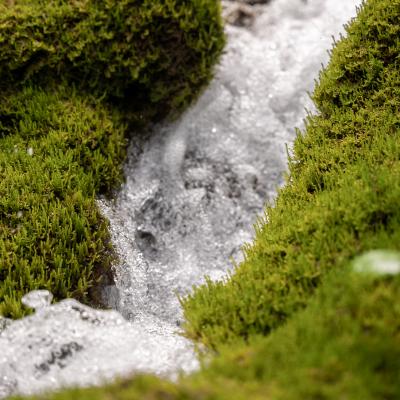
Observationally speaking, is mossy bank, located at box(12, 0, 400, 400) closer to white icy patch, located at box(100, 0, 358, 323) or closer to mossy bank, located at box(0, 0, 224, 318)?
mossy bank, located at box(0, 0, 224, 318)

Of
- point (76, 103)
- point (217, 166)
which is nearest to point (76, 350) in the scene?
point (76, 103)

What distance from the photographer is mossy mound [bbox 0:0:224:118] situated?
5.37 metres

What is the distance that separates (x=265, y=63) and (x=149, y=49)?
195 cm

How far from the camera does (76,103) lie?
541 cm

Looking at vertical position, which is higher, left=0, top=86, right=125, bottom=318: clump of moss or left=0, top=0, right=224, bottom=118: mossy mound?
left=0, top=0, right=224, bottom=118: mossy mound

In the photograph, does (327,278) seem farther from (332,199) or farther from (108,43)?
(108,43)

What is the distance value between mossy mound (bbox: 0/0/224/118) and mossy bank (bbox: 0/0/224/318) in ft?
0.03

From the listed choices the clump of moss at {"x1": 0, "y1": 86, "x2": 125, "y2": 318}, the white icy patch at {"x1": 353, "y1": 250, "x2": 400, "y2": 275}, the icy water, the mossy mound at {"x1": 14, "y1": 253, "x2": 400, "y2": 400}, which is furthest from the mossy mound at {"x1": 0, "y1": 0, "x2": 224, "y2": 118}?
the mossy mound at {"x1": 14, "y1": 253, "x2": 400, "y2": 400}

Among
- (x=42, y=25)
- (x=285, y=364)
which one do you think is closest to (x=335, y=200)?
(x=285, y=364)

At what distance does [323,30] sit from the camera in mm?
7262

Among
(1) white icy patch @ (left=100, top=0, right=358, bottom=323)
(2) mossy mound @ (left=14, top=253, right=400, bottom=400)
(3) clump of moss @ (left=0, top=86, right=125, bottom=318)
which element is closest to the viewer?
(2) mossy mound @ (left=14, top=253, right=400, bottom=400)

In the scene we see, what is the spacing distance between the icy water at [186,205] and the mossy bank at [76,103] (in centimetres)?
34

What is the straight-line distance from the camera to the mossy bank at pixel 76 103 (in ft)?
14.1

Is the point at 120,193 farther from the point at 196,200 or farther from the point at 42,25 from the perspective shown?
the point at 42,25
